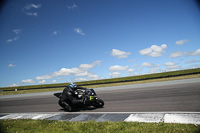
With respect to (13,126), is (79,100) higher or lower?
higher

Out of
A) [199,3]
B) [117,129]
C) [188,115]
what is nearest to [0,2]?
[117,129]

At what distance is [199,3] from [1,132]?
8.05 metres

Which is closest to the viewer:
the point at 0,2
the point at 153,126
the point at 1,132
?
the point at 153,126

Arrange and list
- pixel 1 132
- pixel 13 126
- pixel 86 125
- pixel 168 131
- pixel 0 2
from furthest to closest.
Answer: pixel 13 126 → pixel 1 132 → pixel 86 125 → pixel 0 2 → pixel 168 131

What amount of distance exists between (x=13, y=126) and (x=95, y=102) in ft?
13.3

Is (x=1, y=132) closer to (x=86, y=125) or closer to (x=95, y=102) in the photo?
(x=86, y=125)

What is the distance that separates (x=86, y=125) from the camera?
511 cm

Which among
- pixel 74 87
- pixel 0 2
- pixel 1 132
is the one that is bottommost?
pixel 1 132

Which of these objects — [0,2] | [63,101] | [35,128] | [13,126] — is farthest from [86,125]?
[0,2]

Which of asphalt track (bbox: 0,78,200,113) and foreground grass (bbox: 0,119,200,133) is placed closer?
foreground grass (bbox: 0,119,200,133)

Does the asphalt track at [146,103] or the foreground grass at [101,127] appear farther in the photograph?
the asphalt track at [146,103]

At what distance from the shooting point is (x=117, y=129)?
176 inches

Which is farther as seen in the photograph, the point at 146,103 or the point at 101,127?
the point at 146,103

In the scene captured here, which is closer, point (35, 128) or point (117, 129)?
point (117, 129)
